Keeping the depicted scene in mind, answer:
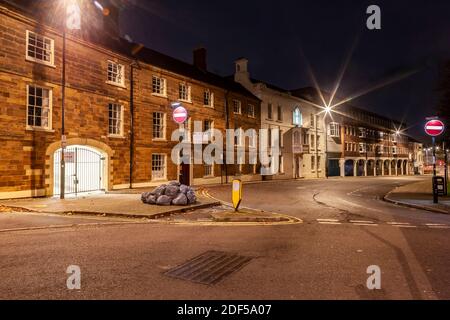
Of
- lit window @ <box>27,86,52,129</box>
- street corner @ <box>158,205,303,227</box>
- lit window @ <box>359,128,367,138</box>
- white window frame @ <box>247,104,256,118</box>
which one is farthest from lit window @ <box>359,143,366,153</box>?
lit window @ <box>27,86,52,129</box>

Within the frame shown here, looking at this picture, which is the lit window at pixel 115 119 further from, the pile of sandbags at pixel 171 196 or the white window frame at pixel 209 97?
the white window frame at pixel 209 97

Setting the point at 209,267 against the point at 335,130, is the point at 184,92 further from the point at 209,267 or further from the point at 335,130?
the point at 335,130

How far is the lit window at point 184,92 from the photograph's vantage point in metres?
25.7

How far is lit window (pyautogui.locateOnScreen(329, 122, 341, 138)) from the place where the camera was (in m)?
49.0

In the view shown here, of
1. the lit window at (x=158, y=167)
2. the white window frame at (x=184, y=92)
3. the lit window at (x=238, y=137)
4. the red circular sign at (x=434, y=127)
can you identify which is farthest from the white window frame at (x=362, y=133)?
the lit window at (x=158, y=167)

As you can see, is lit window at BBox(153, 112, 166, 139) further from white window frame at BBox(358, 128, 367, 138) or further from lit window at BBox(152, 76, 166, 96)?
white window frame at BBox(358, 128, 367, 138)

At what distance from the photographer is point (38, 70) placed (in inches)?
627

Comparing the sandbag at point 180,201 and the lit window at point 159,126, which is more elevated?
the lit window at point 159,126

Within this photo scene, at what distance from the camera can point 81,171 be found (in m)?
18.0

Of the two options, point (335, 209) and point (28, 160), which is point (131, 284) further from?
point (28, 160)

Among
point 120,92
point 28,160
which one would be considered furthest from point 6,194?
point 120,92

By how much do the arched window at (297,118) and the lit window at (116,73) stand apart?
2510cm

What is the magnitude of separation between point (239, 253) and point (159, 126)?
728 inches

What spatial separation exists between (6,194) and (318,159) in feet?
127
